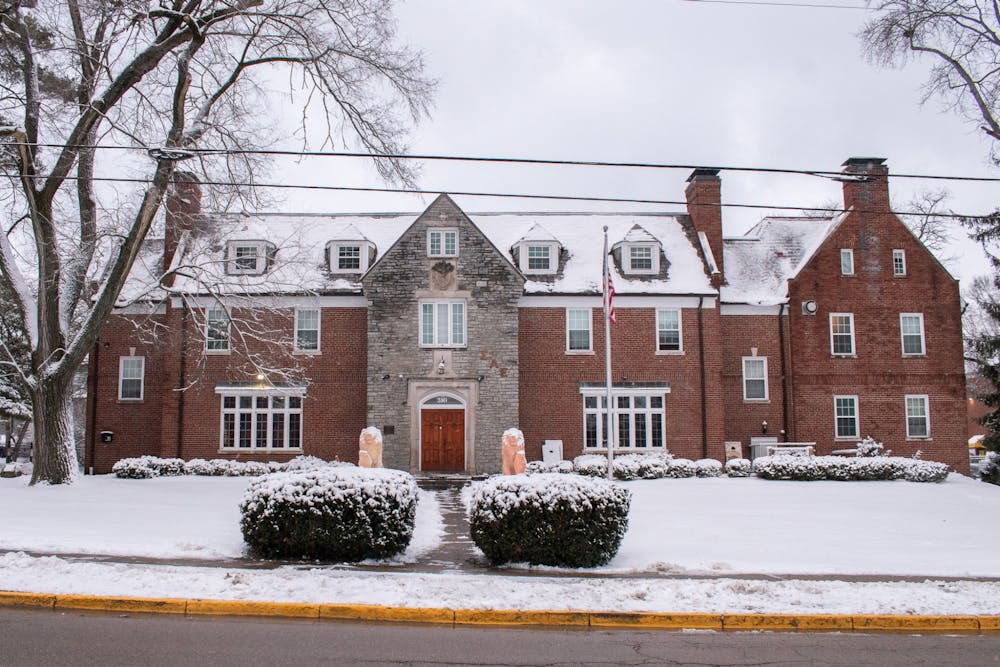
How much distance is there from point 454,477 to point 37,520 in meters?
12.6

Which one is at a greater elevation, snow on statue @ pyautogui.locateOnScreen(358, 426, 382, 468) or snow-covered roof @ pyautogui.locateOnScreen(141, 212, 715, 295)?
snow-covered roof @ pyautogui.locateOnScreen(141, 212, 715, 295)

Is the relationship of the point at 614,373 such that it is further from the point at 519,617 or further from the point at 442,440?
the point at 519,617

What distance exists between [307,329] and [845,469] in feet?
60.2

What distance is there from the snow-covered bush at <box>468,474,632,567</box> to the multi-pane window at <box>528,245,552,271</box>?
1806 centimetres

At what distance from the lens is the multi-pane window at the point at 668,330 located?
92.3 ft

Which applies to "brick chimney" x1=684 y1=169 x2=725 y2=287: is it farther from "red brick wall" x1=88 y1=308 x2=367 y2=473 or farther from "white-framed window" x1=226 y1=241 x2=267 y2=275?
"white-framed window" x1=226 y1=241 x2=267 y2=275

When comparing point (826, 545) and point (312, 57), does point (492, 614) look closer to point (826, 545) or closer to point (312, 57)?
point (826, 545)

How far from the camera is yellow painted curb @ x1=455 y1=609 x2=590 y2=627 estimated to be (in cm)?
871

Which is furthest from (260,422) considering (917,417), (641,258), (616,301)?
(917,417)

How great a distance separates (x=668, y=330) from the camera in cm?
2822

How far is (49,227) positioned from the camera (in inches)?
814

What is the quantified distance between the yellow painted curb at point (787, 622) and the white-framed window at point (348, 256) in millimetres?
21752

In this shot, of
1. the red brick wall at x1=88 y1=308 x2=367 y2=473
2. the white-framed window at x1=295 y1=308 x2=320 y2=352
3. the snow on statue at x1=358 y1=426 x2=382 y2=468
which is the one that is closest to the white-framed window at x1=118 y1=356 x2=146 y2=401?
the red brick wall at x1=88 y1=308 x2=367 y2=473

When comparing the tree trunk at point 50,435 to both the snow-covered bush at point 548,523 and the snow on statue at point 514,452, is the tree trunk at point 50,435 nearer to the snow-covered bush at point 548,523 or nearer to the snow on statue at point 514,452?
the snow on statue at point 514,452
